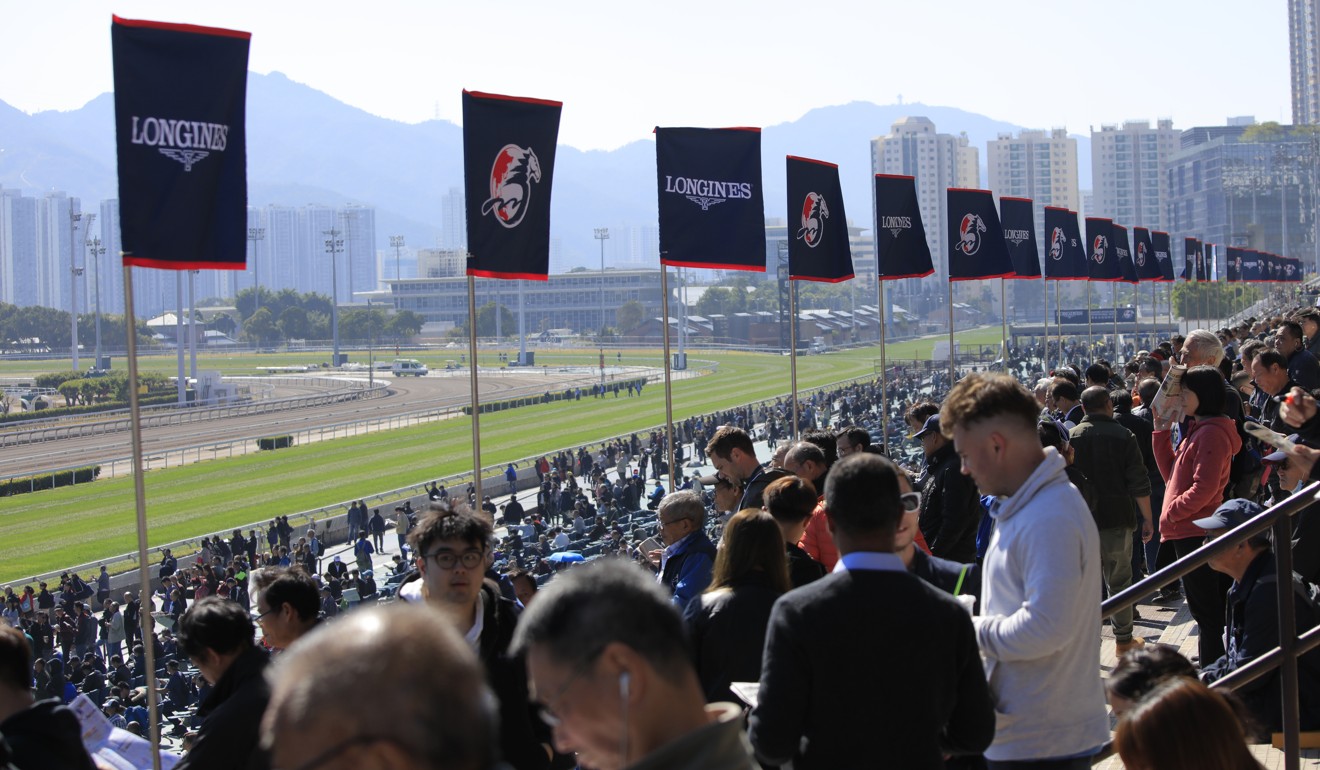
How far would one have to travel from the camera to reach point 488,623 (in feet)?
13.0

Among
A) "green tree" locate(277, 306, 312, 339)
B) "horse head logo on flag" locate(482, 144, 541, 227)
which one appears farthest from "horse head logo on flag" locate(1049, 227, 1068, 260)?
"green tree" locate(277, 306, 312, 339)

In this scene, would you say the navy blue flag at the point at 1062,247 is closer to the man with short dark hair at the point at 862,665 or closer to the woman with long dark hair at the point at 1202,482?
the woman with long dark hair at the point at 1202,482

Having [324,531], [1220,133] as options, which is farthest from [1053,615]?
[1220,133]

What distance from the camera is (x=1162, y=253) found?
1357 inches

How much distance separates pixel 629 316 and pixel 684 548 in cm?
Result: 13201

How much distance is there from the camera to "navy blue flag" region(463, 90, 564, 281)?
842 cm

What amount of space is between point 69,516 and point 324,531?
38.3 feet

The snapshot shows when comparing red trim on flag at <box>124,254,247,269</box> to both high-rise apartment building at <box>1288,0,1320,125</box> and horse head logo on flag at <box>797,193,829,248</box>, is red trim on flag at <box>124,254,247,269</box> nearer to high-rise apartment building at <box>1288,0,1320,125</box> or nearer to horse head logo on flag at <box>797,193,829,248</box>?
horse head logo on flag at <box>797,193,829,248</box>

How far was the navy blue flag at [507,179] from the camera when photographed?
8422 millimetres

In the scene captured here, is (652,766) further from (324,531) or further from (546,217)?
(324,531)

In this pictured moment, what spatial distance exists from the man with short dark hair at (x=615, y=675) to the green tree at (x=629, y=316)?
13384 centimetres

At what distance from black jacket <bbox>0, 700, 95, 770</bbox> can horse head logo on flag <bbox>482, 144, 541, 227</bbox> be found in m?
5.64

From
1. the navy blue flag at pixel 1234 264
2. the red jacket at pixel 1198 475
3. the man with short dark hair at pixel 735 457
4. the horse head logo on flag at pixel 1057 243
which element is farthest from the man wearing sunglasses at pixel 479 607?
the navy blue flag at pixel 1234 264

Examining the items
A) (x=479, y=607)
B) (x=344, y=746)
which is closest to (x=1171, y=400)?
(x=479, y=607)
